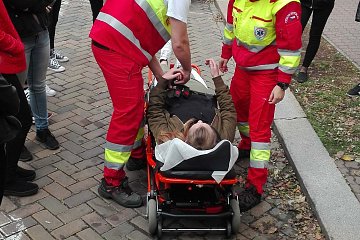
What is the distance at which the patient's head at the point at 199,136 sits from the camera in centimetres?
334

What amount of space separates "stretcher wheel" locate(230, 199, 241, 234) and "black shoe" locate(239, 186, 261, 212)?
0.31m

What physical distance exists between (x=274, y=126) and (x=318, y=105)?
0.73m

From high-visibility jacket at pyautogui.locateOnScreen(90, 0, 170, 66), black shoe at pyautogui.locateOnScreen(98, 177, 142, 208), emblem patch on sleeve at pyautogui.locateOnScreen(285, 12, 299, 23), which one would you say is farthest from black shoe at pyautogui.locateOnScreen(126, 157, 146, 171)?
emblem patch on sleeve at pyautogui.locateOnScreen(285, 12, 299, 23)

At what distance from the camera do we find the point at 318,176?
4.31 m

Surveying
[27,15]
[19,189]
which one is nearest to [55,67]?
[27,15]

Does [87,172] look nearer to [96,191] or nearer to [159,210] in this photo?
[96,191]

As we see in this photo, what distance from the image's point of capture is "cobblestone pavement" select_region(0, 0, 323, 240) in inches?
144

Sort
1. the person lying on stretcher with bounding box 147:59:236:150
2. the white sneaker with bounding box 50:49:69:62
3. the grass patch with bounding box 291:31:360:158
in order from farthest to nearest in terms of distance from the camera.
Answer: the white sneaker with bounding box 50:49:69:62 < the grass patch with bounding box 291:31:360:158 < the person lying on stretcher with bounding box 147:59:236:150

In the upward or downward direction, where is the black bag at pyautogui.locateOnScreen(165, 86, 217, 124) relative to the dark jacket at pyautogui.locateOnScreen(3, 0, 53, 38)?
downward

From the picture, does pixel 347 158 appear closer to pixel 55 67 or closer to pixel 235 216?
pixel 235 216

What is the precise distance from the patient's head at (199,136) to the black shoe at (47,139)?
1.57m

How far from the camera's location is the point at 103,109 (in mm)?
5434

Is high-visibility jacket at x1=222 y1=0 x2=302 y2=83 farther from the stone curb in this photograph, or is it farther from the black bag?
the stone curb

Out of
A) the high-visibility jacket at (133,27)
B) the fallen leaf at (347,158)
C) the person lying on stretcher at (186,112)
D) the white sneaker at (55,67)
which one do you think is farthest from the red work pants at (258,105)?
the white sneaker at (55,67)
